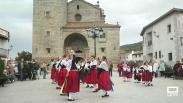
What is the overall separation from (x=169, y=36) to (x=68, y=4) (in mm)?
32761

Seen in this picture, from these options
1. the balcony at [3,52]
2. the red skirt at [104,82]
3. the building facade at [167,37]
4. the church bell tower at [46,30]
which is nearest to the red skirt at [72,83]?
the red skirt at [104,82]

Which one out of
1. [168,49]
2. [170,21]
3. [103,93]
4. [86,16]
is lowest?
[103,93]

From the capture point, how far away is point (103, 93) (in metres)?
14.9

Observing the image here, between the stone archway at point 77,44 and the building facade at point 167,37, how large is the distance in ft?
53.1

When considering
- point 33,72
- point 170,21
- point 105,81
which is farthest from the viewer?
point 170,21

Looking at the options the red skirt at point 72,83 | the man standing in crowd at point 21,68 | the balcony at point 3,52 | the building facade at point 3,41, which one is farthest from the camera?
the balcony at point 3,52

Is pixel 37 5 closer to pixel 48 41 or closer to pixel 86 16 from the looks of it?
pixel 48 41

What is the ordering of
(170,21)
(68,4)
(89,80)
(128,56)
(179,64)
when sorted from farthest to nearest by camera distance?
(128,56), (68,4), (170,21), (179,64), (89,80)

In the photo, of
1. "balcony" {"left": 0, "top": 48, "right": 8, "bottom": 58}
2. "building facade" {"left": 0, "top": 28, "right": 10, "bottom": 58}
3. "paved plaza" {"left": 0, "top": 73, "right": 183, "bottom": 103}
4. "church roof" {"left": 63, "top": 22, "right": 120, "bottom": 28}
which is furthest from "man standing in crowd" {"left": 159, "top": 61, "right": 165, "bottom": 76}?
"church roof" {"left": 63, "top": 22, "right": 120, "bottom": 28}

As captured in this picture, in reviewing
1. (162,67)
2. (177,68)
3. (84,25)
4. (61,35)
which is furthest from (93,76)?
(84,25)

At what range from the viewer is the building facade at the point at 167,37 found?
38.1 metres

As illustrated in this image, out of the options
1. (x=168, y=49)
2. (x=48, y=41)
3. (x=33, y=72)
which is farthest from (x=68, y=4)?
(x=33, y=72)

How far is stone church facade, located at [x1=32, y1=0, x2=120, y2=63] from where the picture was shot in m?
63.1

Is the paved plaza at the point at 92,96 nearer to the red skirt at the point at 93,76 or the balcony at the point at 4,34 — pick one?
the red skirt at the point at 93,76
